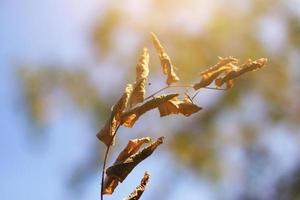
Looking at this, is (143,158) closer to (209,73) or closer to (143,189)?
(143,189)

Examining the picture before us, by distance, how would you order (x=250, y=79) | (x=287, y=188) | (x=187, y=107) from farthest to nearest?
(x=250, y=79) → (x=287, y=188) → (x=187, y=107)

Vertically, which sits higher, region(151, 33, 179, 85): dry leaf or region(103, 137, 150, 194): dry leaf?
region(151, 33, 179, 85): dry leaf

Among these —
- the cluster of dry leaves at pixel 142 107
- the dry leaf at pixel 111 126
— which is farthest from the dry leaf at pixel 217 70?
the dry leaf at pixel 111 126

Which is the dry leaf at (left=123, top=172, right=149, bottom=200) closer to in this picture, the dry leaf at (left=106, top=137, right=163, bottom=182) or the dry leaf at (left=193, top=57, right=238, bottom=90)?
the dry leaf at (left=106, top=137, right=163, bottom=182)

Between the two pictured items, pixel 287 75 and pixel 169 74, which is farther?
pixel 287 75

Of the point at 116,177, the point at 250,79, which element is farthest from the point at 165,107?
the point at 250,79

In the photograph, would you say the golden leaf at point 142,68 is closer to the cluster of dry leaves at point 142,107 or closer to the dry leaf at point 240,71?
the cluster of dry leaves at point 142,107

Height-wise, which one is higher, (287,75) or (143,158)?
(287,75)

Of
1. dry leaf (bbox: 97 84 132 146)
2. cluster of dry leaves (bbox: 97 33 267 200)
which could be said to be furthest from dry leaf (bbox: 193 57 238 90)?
dry leaf (bbox: 97 84 132 146)
